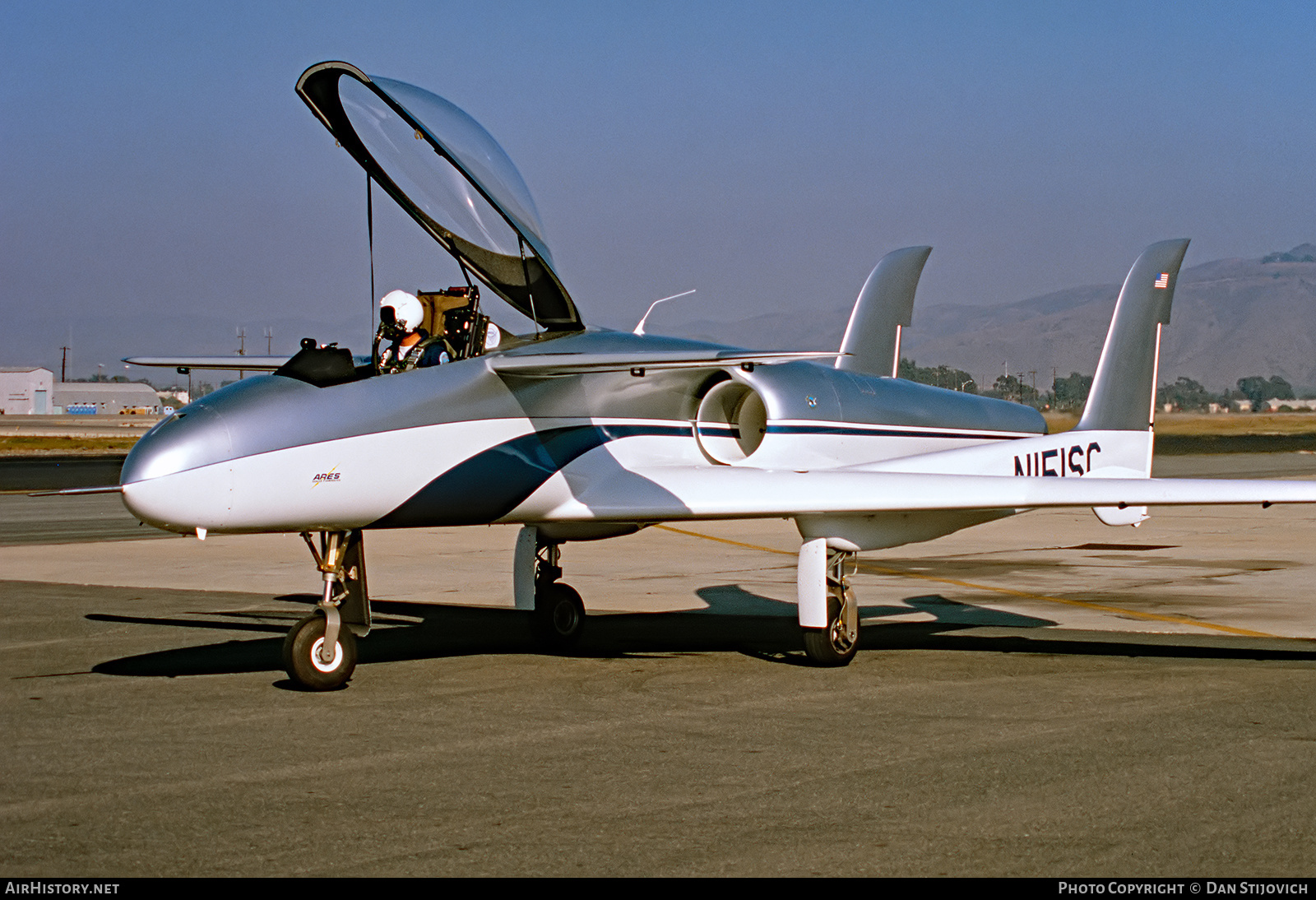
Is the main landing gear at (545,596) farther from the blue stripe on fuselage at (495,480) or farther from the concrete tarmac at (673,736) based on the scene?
the blue stripe on fuselage at (495,480)

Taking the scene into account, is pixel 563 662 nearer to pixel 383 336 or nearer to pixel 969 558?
pixel 383 336

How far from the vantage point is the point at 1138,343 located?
→ 1474 cm

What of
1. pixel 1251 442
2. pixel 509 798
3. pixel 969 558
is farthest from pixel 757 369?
pixel 1251 442

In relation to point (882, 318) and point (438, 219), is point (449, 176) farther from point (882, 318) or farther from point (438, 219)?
point (882, 318)

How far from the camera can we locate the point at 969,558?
65.8 ft

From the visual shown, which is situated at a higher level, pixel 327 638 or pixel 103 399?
pixel 103 399

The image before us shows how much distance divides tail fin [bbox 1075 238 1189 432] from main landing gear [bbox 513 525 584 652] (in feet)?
18.4

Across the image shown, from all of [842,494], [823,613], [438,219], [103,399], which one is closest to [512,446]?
[438,219]

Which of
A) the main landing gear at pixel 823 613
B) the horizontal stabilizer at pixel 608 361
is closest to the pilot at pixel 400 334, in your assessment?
the horizontal stabilizer at pixel 608 361

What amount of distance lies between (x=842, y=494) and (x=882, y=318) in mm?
9826

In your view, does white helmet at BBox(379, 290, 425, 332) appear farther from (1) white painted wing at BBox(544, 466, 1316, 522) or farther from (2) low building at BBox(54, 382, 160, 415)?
(2) low building at BBox(54, 382, 160, 415)

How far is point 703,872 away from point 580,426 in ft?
19.2

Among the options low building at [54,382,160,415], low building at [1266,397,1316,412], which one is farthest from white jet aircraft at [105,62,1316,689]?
low building at [54,382,160,415]

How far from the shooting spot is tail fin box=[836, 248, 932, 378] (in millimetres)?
19906
